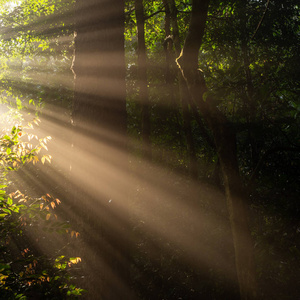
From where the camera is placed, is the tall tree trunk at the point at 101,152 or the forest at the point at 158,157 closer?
the tall tree trunk at the point at 101,152

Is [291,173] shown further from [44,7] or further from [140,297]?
[44,7]

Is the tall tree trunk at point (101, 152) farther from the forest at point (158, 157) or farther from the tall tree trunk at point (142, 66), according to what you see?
the tall tree trunk at point (142, 66)

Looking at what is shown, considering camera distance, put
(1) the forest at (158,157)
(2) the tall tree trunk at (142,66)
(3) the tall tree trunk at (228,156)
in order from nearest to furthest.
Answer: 1. (1) the forest at (158,157)
2. (3) the tall tree trunk at (228,156)
3. (2) the tall tree trunk at (142,66)

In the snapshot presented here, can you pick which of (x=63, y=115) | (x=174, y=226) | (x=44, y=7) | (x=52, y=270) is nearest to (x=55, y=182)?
(x=63, y=115)

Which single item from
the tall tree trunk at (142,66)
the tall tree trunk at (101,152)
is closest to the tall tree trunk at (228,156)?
the tall tree trunk at (101,152)

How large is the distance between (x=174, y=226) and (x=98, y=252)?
8.08m

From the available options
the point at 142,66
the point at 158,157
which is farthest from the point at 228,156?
the point at 158,157

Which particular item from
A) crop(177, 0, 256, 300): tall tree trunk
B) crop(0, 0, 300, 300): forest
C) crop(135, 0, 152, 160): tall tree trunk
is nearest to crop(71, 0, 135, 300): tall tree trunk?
crop(0, 0, 300, 300): forest

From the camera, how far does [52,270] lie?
3678mm

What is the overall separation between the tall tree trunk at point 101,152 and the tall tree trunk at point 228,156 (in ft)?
4.48

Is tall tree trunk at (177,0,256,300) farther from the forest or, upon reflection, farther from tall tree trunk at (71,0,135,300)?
tall tree trunk at (71,0,135,300)

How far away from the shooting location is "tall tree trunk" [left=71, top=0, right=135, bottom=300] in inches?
101

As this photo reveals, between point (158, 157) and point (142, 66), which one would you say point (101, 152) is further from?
point (158, 157)

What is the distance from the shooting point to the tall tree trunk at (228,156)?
142 inches
